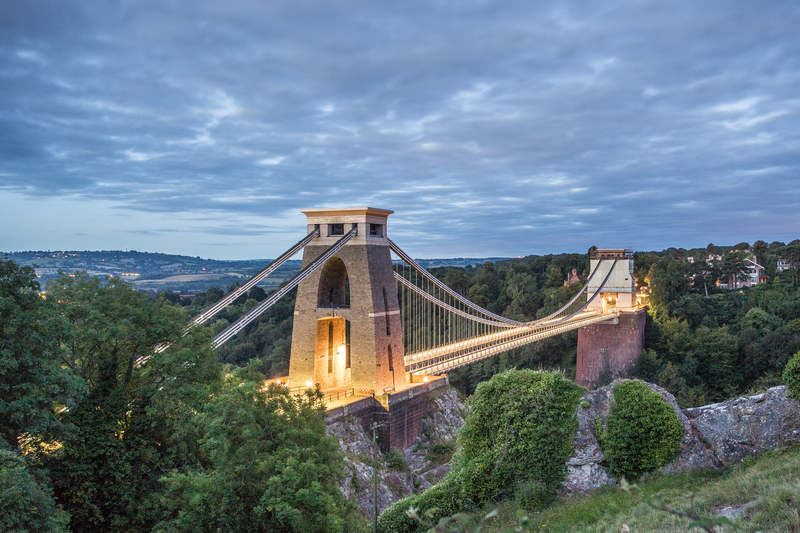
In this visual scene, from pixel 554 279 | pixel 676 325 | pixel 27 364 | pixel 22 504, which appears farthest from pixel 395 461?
pixel 554 279

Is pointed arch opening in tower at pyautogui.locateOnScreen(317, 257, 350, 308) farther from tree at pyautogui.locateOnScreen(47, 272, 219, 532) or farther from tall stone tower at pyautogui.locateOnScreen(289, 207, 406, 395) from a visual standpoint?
tree at pyautogui.locateOnScreen(47, 272, 219, 532)

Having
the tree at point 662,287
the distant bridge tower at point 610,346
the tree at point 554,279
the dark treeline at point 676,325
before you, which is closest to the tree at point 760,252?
the dark treeline at point 676,325

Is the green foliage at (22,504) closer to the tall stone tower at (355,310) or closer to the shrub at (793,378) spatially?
the tall stone tower at (355,310)

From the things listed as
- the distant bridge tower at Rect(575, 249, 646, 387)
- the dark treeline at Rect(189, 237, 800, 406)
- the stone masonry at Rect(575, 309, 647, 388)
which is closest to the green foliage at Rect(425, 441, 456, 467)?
the dark treeline at Rect(189, 237, 800, 406)

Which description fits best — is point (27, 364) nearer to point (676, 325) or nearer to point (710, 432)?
point (710, 432)

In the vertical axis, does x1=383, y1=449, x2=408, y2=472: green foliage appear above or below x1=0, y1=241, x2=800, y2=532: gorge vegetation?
below

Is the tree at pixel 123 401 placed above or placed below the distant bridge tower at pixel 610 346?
above
